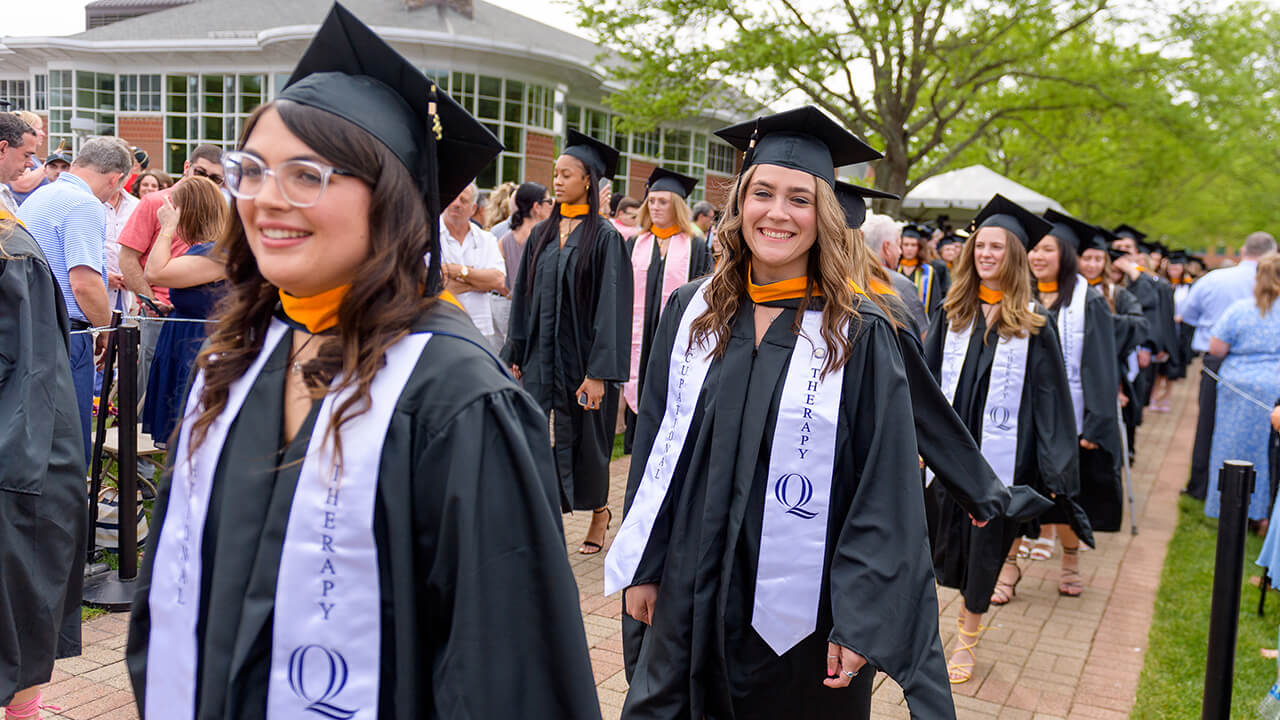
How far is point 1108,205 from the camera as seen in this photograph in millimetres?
33500

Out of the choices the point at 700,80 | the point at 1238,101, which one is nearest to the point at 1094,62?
the point at 1238,101

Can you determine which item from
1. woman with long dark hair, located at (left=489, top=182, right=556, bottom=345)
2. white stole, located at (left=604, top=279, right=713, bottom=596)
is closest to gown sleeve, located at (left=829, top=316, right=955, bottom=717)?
white stole, located at (left=604, top=279, right=713, bottom=596)

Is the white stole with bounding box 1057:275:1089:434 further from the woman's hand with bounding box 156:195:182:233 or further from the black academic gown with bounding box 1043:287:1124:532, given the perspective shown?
the woman's hand with bounding box 156:195:182:233

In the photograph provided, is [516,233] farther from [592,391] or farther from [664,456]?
[664,456]

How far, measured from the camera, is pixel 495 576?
59.4 inches

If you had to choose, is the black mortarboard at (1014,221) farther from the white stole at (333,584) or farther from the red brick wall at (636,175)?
the red brick wall at (636,175)

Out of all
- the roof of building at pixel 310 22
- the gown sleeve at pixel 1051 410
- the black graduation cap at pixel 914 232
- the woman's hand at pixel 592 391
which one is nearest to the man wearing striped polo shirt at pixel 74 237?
the woman's hand at pixel 592 391

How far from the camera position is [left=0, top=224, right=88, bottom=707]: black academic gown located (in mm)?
3045

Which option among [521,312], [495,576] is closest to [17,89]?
[521,312]

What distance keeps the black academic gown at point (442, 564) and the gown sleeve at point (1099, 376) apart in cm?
504

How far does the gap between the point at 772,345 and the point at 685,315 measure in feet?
1.04

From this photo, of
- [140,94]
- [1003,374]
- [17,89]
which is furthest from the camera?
[17,89]

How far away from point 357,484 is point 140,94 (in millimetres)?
35376

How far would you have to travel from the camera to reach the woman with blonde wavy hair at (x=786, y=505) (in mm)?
2730
